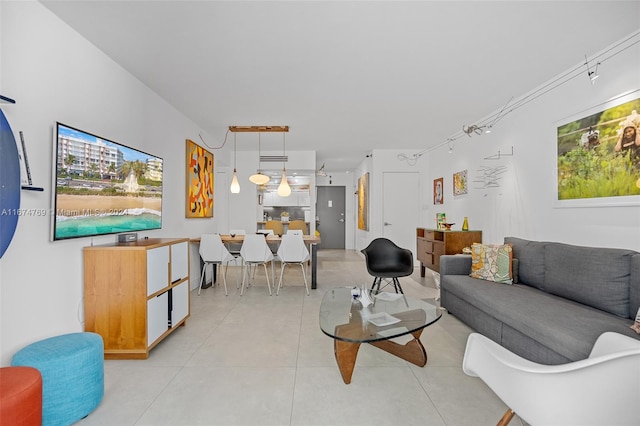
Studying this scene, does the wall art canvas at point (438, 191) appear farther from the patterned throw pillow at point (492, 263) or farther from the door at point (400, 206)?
the patterned throw pillow at point (492, 263)

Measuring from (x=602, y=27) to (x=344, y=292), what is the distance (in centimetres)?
308

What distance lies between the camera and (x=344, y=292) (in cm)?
307

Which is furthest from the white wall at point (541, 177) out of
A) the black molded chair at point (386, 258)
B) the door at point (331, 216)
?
the door at point (331, 216)

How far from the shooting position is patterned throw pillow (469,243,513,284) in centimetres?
316

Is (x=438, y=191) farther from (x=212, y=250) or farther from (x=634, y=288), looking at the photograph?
(x=212, y=250)

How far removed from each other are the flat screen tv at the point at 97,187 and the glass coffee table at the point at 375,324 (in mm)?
2017

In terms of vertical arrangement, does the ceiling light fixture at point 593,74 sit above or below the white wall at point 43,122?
above

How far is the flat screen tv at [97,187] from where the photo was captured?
2.17 metres

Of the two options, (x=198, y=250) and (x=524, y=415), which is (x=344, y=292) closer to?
(x=524, y=415)

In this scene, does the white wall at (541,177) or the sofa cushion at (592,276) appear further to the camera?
the white wall at (541,177)

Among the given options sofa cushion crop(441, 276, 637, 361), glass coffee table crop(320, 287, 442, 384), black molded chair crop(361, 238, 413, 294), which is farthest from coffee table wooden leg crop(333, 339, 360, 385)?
black molded chair crop(361, 238, 413, 294)

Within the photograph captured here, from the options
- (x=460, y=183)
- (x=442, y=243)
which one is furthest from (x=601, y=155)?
(x=460, y=183)

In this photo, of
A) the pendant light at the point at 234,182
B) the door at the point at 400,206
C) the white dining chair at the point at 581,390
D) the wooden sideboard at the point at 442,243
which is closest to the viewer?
the white dining chair at the point at 581,390

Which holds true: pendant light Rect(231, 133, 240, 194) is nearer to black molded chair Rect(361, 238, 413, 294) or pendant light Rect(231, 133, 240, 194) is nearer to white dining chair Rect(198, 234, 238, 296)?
white dining chair Rect(198, 234, 238, 296)
